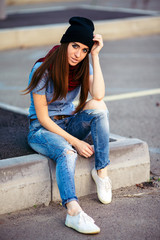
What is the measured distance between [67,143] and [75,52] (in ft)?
2.61

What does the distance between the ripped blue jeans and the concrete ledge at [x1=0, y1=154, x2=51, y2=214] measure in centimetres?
16

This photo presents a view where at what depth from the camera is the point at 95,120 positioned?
13.2 ft

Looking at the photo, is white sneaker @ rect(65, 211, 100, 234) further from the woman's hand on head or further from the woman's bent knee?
the woman's hand on head

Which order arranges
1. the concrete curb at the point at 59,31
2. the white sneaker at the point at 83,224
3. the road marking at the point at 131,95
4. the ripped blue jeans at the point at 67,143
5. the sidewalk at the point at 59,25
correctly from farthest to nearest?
the sidewalk at the point at 59,25 → the concrete curb at the point at 59,31 → the road marking at the point at 131,95 → the ripped blue jeans at the point at 67,143 → the white sneaker at the point at 83,224

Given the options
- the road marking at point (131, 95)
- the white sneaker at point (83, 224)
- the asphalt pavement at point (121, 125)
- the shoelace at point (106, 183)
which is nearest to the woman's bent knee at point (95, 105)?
the shoelace at point (106, 183)

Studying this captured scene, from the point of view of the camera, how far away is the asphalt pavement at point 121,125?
3598 millimetres

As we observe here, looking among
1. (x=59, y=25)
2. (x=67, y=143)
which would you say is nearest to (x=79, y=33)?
(x=67, y=143)

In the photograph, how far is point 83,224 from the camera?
139 inches

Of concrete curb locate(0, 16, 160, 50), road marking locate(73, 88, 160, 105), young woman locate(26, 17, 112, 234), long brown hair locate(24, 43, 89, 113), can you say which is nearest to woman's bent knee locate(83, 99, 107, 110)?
young woman locate(26, 17, 112, 234)

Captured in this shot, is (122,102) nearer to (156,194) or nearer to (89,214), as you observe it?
(156,194)

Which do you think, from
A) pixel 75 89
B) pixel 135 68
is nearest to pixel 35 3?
pixel 135 68

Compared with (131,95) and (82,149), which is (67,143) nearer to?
(82,149)

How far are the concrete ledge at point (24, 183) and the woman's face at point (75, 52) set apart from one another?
90cm

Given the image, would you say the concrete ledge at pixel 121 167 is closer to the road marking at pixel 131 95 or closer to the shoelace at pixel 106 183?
the shoelace at pixel 106 183
